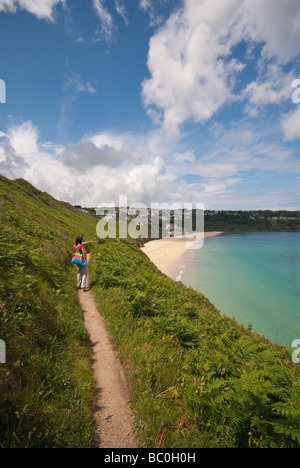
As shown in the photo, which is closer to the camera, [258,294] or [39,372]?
[39,372]

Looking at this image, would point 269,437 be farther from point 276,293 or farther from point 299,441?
point 276,293

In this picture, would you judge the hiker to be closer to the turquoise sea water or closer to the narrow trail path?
the narrow trail path

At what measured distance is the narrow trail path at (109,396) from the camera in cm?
371

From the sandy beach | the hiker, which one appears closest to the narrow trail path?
the hiker

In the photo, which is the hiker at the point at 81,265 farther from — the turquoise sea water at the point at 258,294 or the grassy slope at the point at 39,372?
the turquoise sea water at the point at 258,294

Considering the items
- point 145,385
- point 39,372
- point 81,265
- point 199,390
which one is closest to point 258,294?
point 81,265

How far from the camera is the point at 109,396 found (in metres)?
4.61

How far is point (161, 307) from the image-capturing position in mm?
8891

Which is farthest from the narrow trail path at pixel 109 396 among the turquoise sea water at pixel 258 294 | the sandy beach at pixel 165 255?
the sandy beach at pixel 165 255

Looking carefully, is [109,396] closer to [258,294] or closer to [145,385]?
[145,385]

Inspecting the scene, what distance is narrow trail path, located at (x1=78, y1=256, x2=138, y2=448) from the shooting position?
3.71 metres
